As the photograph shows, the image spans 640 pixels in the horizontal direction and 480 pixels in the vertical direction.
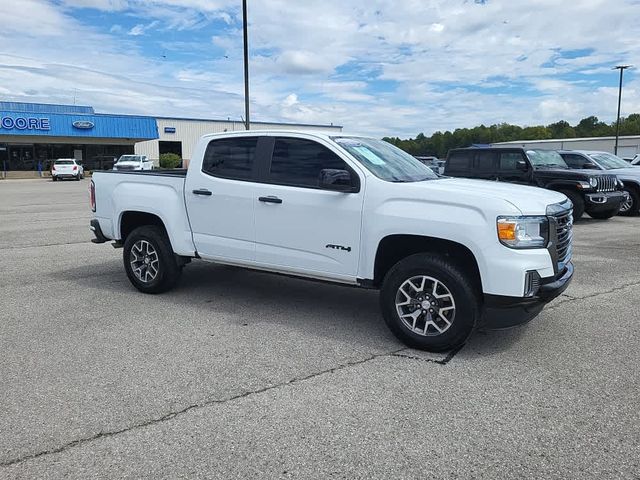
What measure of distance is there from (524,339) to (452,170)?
32.3 ft

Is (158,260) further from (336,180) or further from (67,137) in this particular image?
(67,137)

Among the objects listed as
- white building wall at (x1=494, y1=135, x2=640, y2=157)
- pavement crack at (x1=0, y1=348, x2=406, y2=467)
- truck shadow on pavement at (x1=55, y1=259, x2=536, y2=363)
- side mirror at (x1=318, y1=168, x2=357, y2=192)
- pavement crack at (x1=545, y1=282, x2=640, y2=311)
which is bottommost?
pavement crack at (x1=0, y1=348, x2=406, y2=467)

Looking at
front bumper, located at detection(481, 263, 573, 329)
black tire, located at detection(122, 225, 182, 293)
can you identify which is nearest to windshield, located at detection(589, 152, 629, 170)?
front bumper, located at detection(481, 263, 573, 329)

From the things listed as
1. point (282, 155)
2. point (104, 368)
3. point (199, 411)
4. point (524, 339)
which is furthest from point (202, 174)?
point (524, 339)

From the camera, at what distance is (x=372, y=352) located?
15.2ft

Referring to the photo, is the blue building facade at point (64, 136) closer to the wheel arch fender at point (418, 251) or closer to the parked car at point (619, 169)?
the parked car at point (619, 169)

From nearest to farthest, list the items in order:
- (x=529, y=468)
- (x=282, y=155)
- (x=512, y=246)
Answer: (x=529, y=468) < (x=512, y=246) < (x=282, y=155)

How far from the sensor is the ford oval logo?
49406mm

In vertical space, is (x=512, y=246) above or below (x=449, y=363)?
above

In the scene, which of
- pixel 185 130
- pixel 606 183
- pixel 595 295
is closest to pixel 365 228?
pixel 595 295

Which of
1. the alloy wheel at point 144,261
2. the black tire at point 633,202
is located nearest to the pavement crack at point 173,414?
the alloy wheel at point 144,261

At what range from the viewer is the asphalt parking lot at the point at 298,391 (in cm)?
300

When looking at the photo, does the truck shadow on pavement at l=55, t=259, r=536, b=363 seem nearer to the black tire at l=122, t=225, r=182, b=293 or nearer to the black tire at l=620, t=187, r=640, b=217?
the black tire at l=122, t=225, r=182, b=293

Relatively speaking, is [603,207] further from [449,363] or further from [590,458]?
[590,458]
